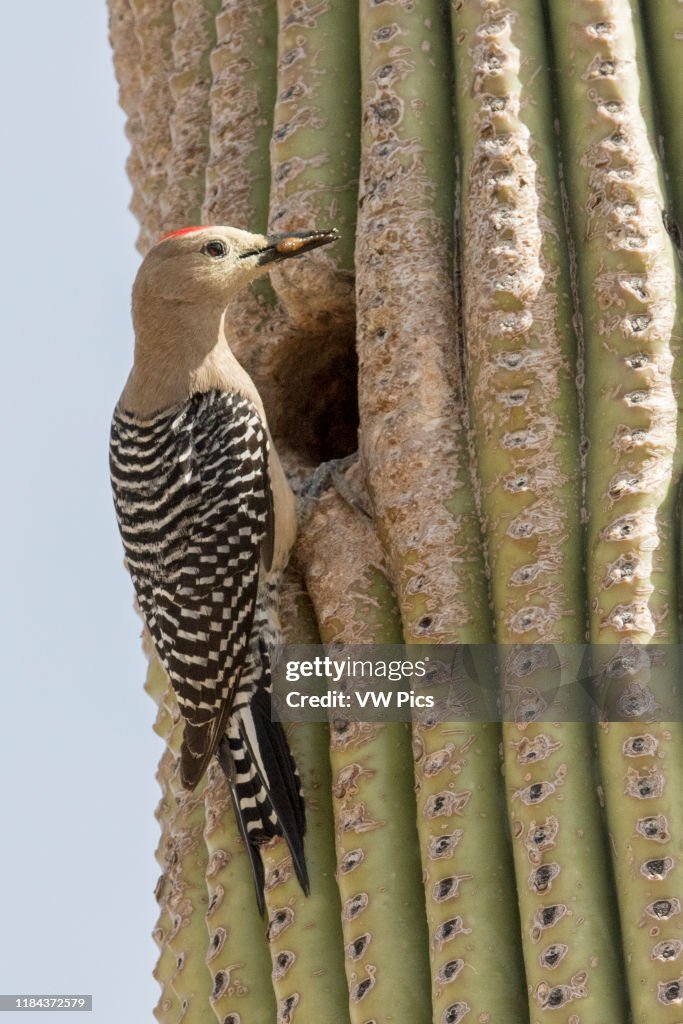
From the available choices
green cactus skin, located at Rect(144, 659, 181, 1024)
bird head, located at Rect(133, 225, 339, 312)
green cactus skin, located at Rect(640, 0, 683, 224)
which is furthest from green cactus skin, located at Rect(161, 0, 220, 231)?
green cactus skin, located at Rect(640, 0, 683, 224)

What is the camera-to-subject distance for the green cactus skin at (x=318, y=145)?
12.9ft

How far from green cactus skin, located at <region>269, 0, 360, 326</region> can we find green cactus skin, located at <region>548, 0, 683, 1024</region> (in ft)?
1.92

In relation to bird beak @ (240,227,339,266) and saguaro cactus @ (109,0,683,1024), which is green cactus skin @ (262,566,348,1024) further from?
bird beak @ (240,227,339,266)

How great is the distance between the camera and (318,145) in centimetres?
393

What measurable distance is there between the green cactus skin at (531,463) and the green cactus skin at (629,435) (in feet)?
0.14

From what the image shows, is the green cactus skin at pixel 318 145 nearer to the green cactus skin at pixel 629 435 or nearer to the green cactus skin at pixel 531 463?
the green cactus skin at pixel 531 463

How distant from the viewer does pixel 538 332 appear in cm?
335

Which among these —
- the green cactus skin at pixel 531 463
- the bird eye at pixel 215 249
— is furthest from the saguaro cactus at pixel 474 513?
the bird eye at pixel 215 249

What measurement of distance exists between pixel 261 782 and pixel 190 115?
6.64 ft

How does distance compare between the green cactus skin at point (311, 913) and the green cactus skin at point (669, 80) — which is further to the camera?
the green cactus skin at point (669, 80)

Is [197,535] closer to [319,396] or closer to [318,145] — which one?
[319,396]

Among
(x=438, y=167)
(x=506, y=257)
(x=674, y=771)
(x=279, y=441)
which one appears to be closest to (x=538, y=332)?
(x=506, y=257)

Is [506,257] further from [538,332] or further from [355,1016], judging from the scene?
[355,1016]

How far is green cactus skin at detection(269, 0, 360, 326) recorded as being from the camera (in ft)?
12.9
